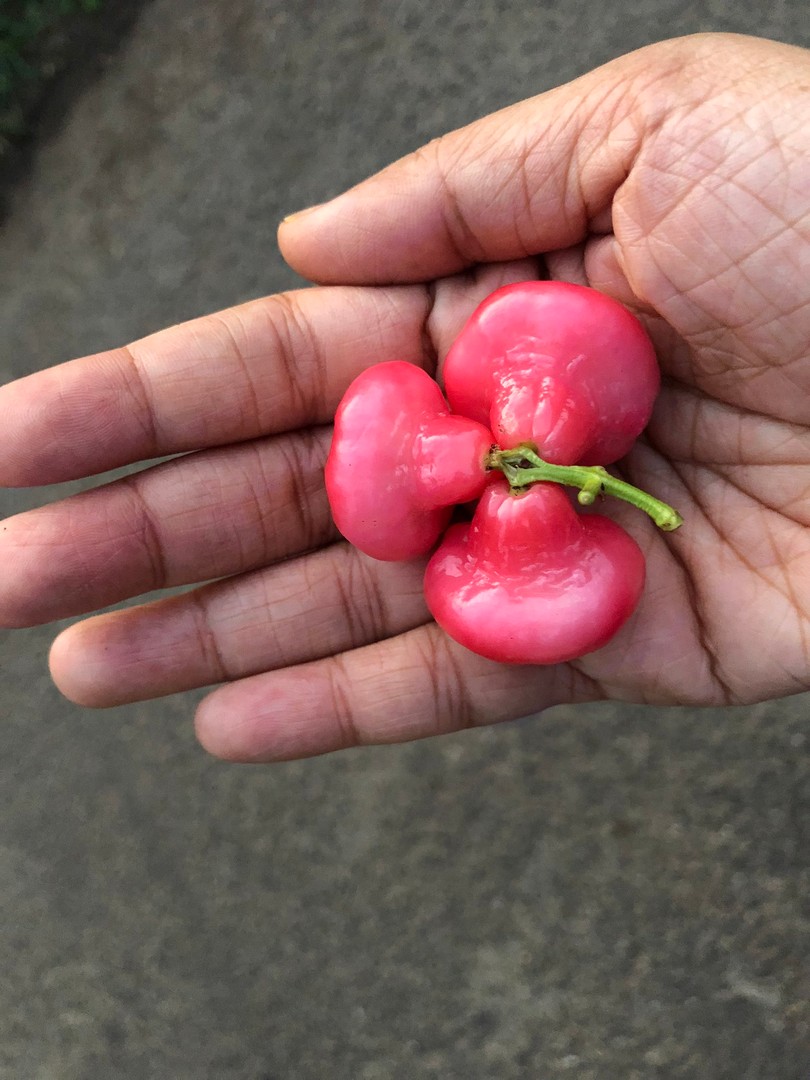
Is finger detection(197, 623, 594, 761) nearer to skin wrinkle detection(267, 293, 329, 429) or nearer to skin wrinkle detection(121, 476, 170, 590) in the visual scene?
skin wrinkle detection(121, 476, 170, 590)

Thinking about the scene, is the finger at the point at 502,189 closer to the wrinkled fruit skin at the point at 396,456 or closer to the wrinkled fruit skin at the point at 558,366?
the wrinkled fruit skin at the point at 558,366

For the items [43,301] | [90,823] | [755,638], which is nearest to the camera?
[755,638]

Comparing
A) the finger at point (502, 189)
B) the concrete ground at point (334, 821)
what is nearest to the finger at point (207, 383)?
the finger at point (502, 189)

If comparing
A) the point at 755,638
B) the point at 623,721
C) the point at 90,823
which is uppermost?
the point at 755,638

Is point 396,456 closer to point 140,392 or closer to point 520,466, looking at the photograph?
point 520,466

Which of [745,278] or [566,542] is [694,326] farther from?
[566,542]

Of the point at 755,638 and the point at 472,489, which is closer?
the point at 472,489

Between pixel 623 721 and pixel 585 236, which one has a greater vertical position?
pixel 585 236

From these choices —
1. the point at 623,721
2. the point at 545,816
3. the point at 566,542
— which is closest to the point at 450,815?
the point at 545,816
